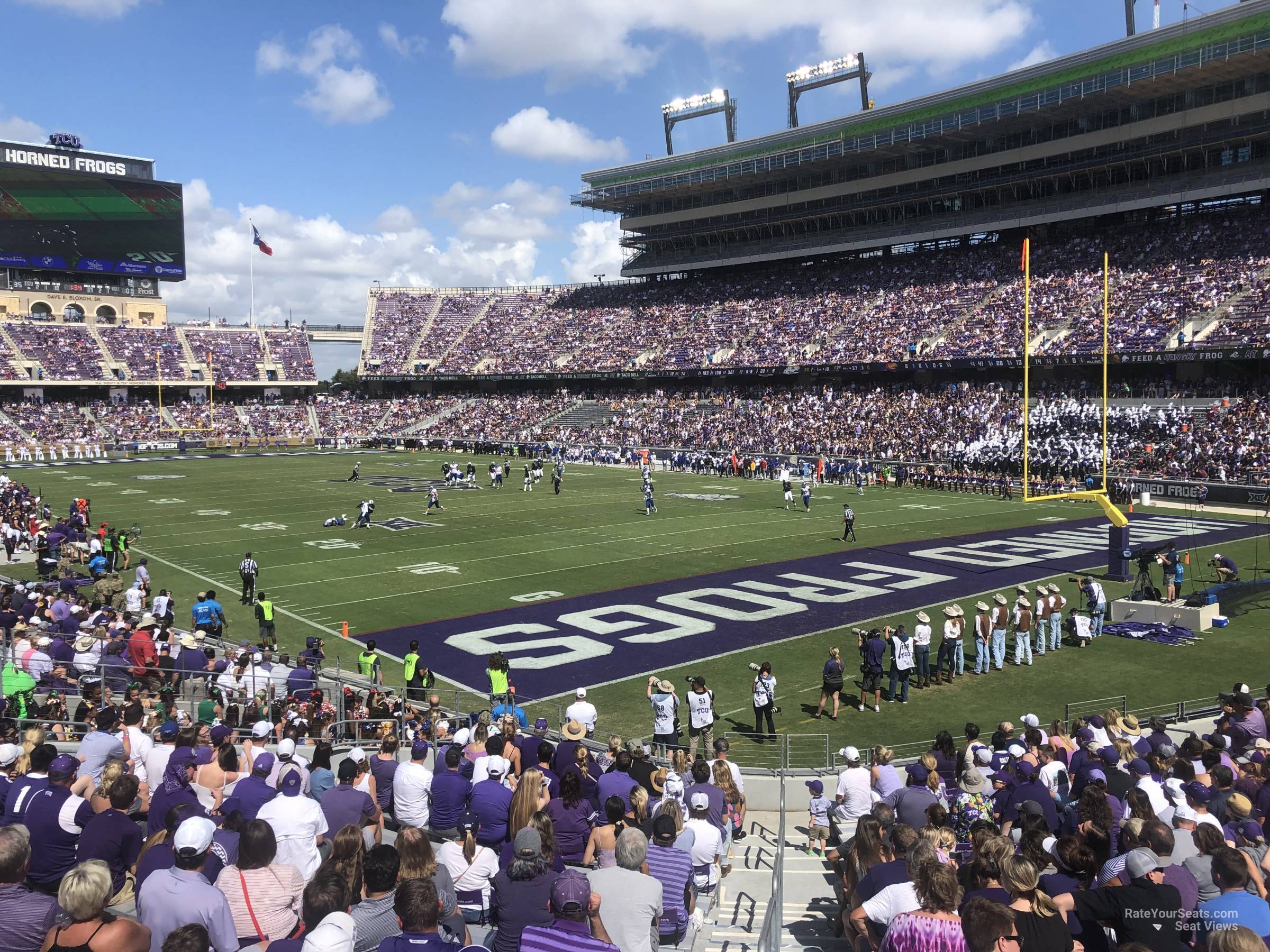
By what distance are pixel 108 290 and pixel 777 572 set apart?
80700 millimetres

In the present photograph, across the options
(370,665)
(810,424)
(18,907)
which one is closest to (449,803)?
(18,907)

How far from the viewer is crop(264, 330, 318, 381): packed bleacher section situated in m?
88.7

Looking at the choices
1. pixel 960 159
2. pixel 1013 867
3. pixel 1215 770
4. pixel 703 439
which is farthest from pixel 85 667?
pixel 960 159

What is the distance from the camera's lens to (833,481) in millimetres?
45812

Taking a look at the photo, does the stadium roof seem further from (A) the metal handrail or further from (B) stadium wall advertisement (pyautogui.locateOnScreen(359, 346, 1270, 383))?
(A) the metal handrail

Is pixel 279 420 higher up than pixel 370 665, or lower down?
higher up

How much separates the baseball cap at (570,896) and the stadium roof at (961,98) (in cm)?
5576

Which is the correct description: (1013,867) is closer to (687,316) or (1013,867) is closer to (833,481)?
(833,481)

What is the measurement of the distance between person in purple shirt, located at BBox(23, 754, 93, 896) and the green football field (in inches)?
314

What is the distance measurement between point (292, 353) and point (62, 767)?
90.8 m

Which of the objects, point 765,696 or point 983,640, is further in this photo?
point 983,640

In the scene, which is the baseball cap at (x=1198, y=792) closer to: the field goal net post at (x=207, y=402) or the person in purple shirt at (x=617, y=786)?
the person in purple shirt at (x=617, y=786)

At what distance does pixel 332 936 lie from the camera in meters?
4.23

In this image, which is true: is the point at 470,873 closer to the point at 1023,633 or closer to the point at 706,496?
the point at 1023,633
